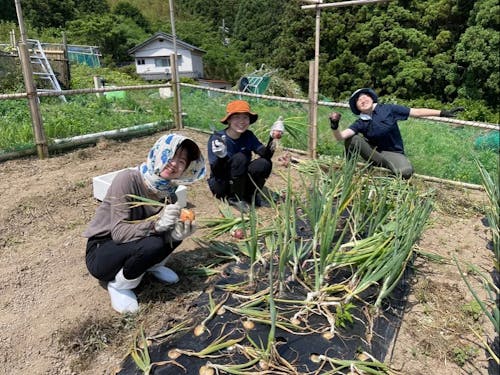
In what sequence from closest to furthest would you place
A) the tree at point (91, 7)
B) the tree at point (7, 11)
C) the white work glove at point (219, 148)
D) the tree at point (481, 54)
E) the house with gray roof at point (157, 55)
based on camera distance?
1. the white work glove at point (219, 148)
2. the tree at point (481, 54)
3. the tree at point (7, 11)
4. the tree at point (91, 7)
5. the house with gray roof at point (157, 55)

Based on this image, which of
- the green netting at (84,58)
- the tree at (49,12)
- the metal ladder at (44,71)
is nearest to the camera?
the metal ladder at (44,71)

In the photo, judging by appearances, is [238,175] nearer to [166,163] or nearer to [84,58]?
[166,163]

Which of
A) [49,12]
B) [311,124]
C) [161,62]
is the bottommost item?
[311,124]

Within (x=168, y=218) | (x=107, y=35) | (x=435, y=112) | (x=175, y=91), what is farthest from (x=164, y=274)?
(x=107, y=35)

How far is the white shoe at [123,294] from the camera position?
5.99ft

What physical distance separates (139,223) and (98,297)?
50cm

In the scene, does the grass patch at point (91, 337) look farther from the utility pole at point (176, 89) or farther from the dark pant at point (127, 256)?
the utility pole at point (176, 89)

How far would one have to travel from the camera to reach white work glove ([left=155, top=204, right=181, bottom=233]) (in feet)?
5.49

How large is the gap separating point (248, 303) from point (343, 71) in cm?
1852

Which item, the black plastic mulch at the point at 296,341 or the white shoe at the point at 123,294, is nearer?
the black plastic mulch at the point at 296,341

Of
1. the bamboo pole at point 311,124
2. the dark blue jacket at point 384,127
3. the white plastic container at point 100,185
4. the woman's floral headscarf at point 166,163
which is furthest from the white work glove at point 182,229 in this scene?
the bamboo pole at point 311,124

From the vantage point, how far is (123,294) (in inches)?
73.3

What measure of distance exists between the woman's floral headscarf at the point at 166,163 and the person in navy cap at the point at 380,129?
5.51 ft

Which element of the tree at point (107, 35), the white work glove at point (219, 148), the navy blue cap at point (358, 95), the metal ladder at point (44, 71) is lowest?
the white work glove at point (219, 148)
